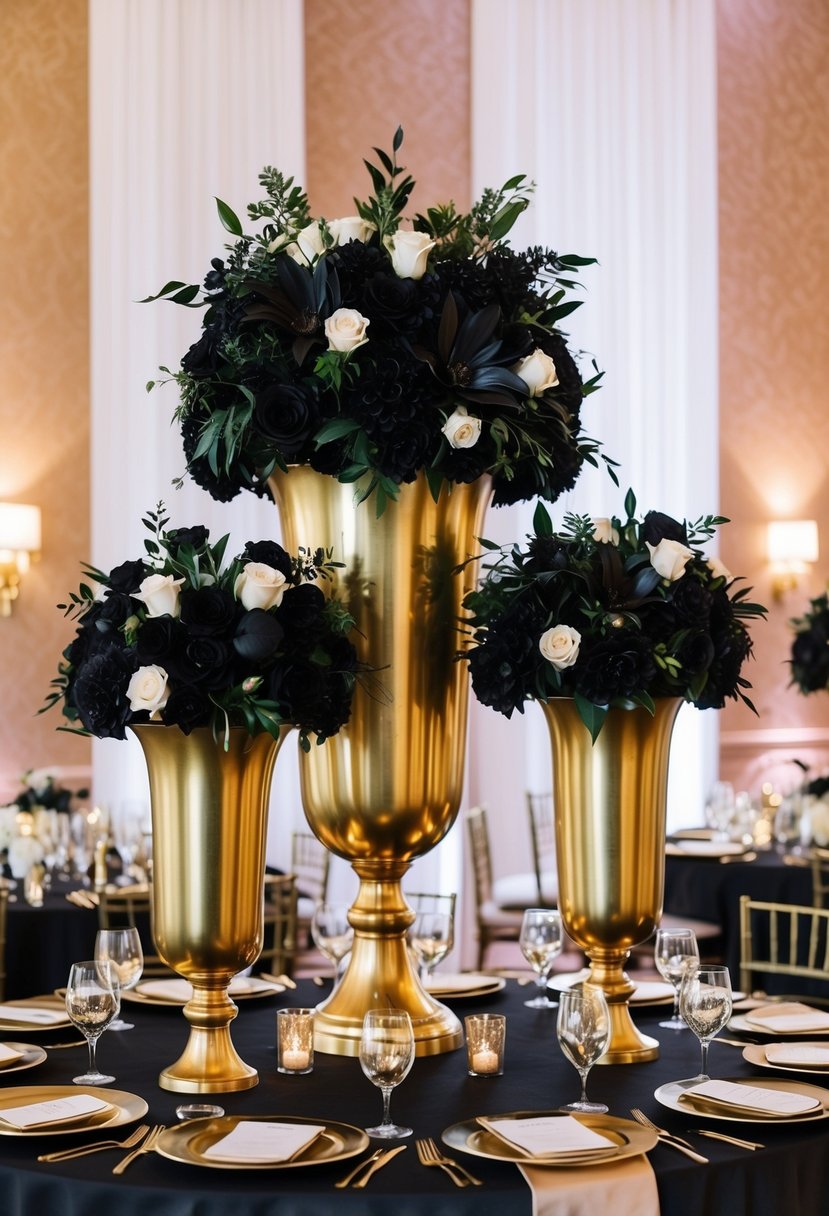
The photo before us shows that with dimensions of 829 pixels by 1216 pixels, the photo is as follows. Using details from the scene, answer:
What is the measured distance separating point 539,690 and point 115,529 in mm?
4582

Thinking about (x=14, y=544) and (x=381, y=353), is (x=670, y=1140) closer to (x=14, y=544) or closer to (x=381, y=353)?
(x=381, y=353)

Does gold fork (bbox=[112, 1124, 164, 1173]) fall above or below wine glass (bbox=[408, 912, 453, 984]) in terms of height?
below

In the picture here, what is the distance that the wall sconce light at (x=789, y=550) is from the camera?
311 inches

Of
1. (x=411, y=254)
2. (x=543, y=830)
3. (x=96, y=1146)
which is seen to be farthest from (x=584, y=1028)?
(x=543, y=830)

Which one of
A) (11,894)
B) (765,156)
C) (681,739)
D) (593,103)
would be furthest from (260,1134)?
(765,156)

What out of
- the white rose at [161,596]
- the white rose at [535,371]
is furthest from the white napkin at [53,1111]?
the white rose at [535,371]

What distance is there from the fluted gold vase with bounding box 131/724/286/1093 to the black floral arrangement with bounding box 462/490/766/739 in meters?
0.41

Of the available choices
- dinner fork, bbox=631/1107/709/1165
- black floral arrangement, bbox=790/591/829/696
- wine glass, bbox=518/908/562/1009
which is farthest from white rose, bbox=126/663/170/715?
black floral arrangement, bbox=790/591/829/696

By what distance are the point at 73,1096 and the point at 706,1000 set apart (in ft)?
3.01

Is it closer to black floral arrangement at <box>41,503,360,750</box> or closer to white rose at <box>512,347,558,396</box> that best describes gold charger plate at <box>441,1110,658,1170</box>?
black floral arrangement at <box>41,503,360,750</box>

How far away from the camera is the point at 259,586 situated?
2076 mm

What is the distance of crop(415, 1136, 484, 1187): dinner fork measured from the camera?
1.75 meters

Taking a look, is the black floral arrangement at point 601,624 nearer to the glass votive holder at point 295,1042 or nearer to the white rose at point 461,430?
the white rose at point 461,430

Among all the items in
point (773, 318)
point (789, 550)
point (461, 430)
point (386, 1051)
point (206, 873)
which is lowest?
point (386, 1051)
